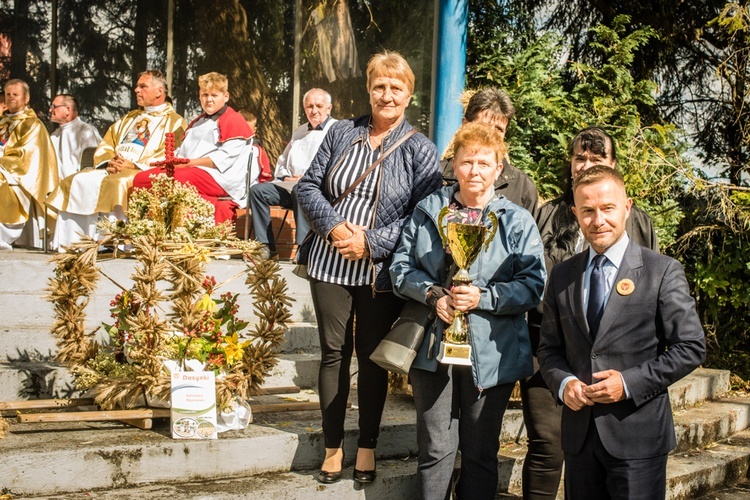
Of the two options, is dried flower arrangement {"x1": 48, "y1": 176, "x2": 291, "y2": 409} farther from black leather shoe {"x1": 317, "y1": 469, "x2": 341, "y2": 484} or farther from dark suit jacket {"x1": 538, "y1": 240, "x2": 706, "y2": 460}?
dark suit jacket {"x1": 538, "y1": 240, "x2": 706, "y2": 460}

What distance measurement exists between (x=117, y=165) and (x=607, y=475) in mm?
5742

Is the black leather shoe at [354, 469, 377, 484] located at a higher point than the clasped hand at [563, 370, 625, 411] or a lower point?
lower

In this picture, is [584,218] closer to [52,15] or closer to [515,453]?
[515,453]

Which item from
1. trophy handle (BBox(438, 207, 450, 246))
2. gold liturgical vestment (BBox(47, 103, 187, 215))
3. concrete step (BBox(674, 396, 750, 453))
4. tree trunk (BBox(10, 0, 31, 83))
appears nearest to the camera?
trophy handle (BBox(438, 207, 450, 246))

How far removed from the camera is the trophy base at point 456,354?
3451 mm

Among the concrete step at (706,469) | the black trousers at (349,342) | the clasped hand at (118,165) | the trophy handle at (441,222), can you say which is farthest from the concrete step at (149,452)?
the clasped hand at (118,165)

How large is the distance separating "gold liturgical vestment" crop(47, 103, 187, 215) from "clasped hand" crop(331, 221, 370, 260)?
406 centimetres

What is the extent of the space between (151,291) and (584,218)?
2.26 meters

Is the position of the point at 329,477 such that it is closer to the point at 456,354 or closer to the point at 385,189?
the point at 456,354

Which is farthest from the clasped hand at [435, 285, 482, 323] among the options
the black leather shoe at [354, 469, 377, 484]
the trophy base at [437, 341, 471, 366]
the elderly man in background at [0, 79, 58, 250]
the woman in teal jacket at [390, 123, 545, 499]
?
the elderly man in background at [0, 79, 58, 250]

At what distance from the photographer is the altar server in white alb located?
7531 millimetres

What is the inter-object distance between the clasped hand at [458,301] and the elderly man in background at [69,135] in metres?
6.44

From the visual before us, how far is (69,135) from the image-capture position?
8.98 meters

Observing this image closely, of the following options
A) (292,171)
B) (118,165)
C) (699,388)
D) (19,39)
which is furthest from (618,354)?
(19,39)
